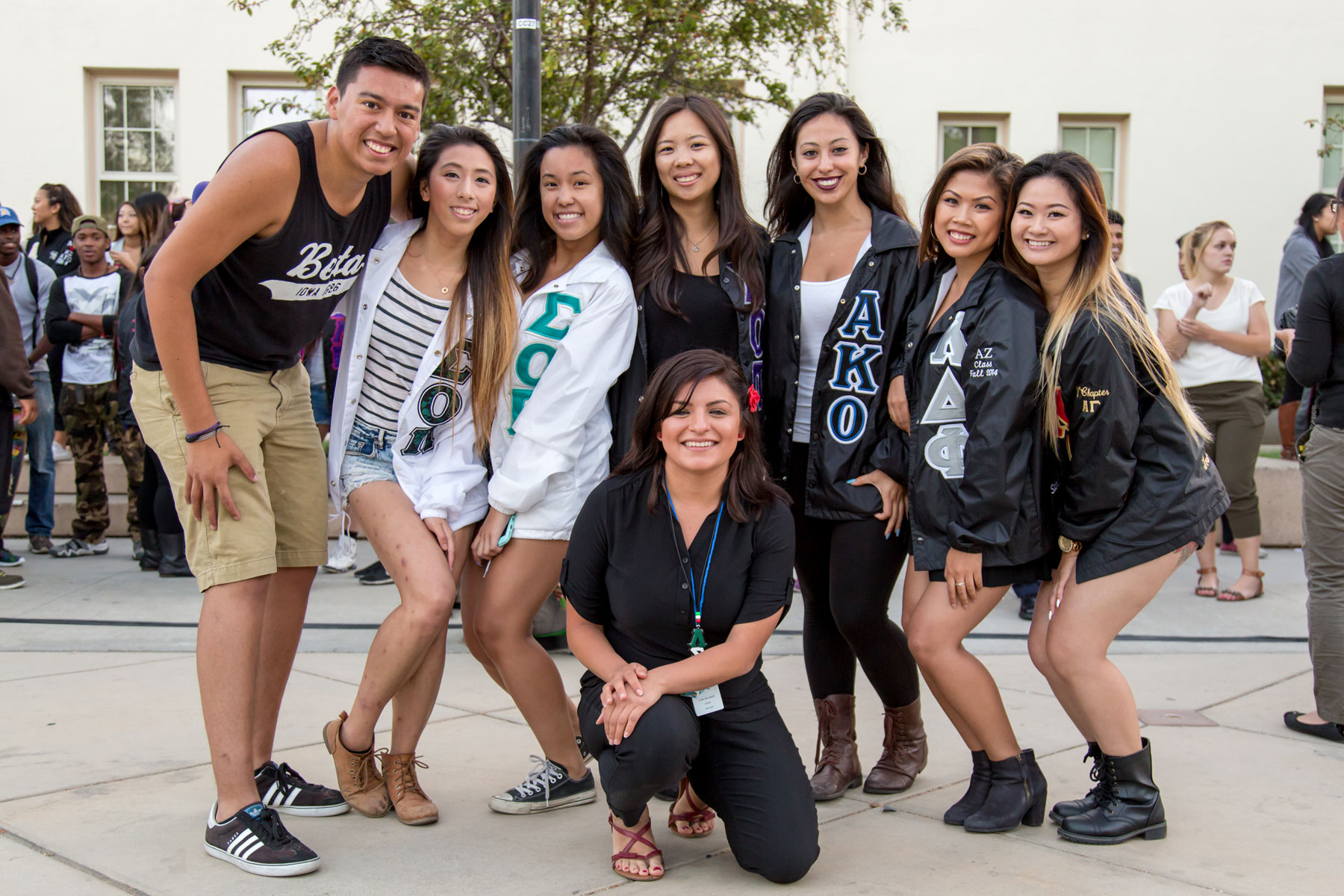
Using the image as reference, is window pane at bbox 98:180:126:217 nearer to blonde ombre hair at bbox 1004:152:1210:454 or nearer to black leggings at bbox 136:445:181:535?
black leggings at bbox 136:445:181:535

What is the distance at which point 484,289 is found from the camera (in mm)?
3252

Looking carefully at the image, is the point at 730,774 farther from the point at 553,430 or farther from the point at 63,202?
the point at 63,202

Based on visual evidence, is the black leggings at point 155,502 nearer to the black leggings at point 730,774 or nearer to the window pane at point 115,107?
the black leggings at point 730,774

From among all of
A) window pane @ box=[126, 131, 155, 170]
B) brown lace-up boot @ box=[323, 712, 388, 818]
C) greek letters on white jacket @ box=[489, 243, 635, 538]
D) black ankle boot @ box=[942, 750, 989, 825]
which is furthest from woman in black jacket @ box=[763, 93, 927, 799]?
window pane @ box=[126, 131, 155, 170]

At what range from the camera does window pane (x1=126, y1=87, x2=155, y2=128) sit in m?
10.9

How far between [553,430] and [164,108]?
9.50 metres

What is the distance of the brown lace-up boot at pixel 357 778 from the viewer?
10.6 feet

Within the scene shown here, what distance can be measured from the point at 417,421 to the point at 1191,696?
10.5 ft

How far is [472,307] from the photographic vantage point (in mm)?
3234

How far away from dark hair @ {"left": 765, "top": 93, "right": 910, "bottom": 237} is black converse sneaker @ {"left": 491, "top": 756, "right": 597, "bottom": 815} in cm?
176

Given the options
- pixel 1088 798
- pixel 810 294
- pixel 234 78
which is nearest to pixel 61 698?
pixel 810 294

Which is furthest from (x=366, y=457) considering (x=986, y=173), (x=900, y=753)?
(x=986, y=173)

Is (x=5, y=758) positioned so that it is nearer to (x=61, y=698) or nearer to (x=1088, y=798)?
(x=61, y=698)

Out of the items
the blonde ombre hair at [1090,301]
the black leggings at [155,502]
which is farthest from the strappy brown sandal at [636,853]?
the black leggings at [155,502]
